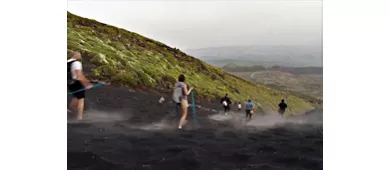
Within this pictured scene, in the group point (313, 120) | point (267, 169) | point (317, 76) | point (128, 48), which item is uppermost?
point (128, 48)

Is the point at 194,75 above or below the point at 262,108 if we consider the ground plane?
above

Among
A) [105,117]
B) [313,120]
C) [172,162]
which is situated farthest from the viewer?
[313,120]

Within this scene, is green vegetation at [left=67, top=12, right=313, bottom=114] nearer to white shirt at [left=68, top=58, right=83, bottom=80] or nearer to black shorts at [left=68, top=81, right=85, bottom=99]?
white shirt at [left=68, top=58, right=83, bottom=80]

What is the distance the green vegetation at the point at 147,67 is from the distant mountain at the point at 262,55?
0.53 ft

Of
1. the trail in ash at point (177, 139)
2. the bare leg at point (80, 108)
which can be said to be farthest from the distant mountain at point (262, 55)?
the bare leg at point (80, 108)

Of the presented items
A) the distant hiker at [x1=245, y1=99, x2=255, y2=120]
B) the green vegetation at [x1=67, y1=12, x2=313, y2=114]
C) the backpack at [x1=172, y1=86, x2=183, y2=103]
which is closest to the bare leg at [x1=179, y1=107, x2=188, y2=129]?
the backpack at [x1=172, y1=86, x2=183, y2=103]

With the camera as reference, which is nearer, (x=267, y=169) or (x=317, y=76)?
(x=267, y=169)

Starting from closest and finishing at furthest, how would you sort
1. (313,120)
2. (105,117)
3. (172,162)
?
(172,162)
(105,117)
(313,120)

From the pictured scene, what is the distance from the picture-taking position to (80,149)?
4.86 meters

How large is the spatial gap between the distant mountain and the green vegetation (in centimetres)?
16

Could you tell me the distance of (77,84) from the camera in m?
5.29
